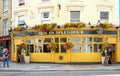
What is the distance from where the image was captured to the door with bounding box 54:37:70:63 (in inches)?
1336

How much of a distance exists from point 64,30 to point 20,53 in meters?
5.92

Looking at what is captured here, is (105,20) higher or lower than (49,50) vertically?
higher

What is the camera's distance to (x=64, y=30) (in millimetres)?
33844

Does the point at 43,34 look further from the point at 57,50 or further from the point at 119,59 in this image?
the point at 119,59

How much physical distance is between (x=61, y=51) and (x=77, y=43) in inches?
71.4

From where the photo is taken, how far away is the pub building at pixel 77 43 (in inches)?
1325

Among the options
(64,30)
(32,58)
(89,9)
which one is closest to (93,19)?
(89,9)

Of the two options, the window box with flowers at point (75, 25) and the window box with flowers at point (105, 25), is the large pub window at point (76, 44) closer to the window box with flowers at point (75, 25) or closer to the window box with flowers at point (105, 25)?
the window box with flowers at point (75, 25)

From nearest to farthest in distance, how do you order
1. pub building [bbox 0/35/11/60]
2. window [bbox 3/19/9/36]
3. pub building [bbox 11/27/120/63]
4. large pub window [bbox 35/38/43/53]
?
pub building [bbox 11/27/120/63] → large pub window [bbox 35/38/43/53] → pub building [bbox 0/35/11/60] → window [bbox 3/19/9/36]

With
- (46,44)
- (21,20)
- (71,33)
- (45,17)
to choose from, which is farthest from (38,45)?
(21,20)

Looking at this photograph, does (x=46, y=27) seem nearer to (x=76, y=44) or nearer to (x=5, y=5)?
(x=76, y=44)

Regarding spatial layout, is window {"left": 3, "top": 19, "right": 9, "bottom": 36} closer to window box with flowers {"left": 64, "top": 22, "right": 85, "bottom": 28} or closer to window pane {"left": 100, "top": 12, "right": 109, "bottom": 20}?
window box with flowers {"left": 64, "top": 22, "right": 85, "bottom": 28}

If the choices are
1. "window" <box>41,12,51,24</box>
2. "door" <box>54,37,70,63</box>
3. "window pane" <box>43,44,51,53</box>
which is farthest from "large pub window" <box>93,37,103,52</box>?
"window" <box>41,12,51,24</box>

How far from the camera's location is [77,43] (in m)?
33.9
